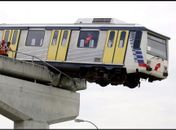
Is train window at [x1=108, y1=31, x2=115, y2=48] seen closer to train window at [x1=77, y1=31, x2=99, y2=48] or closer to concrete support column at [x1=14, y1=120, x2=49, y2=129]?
train window at [x1=77, y1=31, x2=99, y2=48]

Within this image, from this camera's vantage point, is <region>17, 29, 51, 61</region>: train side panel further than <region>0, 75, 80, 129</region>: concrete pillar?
Yes

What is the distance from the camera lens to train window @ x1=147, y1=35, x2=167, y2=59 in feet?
135

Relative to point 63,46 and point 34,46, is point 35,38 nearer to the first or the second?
point 34,46

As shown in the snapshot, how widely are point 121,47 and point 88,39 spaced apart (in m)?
2.08

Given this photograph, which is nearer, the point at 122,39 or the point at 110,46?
the point at 122,39

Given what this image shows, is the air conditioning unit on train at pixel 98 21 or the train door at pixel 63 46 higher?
the air conditioning unit on train at pixel 98 21

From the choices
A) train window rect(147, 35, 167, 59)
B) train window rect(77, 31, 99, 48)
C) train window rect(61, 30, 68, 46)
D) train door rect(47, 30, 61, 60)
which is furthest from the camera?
train door rect(47, 30, 61, 60)

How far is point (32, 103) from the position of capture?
143ft

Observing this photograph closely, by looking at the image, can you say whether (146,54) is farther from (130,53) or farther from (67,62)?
(67,62)

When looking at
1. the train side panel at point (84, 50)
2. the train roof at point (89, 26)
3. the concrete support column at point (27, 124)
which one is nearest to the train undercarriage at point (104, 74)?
the train side panel at point (84, 50)

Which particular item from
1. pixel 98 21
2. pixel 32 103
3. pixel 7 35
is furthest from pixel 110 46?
pixel 7 35

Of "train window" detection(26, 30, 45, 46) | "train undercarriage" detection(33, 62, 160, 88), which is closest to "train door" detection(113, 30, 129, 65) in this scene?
"train undercarriage" detection(33, 62, 160, 88)

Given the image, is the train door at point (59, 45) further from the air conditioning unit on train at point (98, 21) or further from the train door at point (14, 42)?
the train door at point (14, 42)

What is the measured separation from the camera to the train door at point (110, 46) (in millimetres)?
41125
